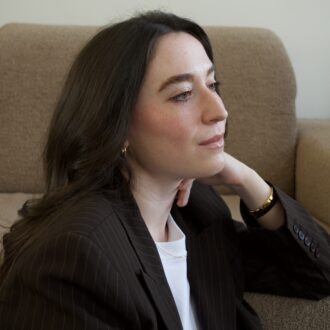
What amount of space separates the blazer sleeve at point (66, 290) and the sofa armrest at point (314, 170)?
103cm

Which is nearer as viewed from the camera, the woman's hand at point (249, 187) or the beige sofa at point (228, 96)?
the woman's hand at point (249, 187)

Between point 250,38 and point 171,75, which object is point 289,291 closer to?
point 171,75

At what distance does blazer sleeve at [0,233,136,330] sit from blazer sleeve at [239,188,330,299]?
551mm

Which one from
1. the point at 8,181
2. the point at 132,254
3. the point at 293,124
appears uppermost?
the point at 132,254

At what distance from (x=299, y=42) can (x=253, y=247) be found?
1.11m

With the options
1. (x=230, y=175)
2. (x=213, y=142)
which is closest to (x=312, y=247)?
(x=230, y=175)

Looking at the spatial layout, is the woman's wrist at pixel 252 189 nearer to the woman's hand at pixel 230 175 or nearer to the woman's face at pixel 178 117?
the woman's hand at pixel 230 175

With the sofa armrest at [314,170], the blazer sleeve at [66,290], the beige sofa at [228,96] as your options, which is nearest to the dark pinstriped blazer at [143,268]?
the blazer sleeve at [66,290]

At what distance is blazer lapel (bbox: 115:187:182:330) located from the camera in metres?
0.77

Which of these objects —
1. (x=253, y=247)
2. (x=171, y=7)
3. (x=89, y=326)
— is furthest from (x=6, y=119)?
(x=89, y=326)

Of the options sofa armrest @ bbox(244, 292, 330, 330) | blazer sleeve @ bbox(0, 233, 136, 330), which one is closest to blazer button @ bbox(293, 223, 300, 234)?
sofa armrest @ bbox(244, 292, 330, 330)

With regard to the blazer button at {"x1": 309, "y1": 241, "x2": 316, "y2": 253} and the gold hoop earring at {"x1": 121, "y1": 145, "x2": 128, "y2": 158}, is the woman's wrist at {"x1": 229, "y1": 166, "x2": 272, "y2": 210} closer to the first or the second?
the blazer button at {"x1": 309, "y1": 241, "x2": 316, "y2": 253}

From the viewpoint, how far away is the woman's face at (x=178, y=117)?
0.84 meters

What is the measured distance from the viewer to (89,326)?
61 centimetres
